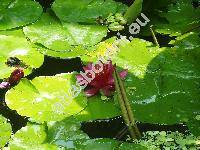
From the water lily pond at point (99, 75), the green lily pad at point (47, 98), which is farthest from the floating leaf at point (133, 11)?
the green lily pad at point (47, 98)

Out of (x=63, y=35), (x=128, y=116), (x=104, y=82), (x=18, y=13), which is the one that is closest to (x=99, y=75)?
(x=104, y=82)

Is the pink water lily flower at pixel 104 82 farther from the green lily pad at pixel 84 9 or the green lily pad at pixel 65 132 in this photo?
the green lily pad at pixel 84 9

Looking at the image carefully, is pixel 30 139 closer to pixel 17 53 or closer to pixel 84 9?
pixel 17 53

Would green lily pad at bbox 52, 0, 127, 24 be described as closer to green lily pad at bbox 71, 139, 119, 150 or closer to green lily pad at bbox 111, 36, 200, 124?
green lily pad at bbox 111, 36, 200, 124

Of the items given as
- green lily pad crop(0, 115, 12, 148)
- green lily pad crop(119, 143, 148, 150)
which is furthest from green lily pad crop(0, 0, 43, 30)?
green lily pad crop(119, 143, 148, 150)

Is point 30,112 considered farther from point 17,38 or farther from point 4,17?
point 4,17
